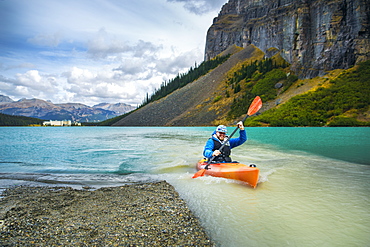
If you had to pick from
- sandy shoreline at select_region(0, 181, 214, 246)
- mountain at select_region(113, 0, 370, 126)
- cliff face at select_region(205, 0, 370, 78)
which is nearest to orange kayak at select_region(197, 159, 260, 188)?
sandy shoreline at select_region(0, 181, 214, 246)

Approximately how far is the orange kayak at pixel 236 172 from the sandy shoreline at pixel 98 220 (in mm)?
2675

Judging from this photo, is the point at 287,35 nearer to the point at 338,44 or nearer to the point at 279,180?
the point at 338,44

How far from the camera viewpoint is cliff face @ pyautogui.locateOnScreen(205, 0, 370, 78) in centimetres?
7500

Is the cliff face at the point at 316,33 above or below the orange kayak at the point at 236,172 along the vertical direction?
above

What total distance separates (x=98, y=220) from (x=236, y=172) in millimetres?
5010

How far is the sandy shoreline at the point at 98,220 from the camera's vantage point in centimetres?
384

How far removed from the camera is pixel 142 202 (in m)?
5.87

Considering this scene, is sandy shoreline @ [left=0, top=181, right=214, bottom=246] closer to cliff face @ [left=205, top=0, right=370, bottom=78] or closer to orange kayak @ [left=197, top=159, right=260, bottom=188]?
orange kayak @ [left=197, top=159, right=260, bottom=188]

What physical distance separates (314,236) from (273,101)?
81163mm

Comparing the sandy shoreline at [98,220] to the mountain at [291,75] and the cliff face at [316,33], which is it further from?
the cliff face at [316,33]

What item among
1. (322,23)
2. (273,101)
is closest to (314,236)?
(273,101)

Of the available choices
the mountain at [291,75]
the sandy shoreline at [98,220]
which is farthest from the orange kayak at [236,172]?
the mountain at [291,75]

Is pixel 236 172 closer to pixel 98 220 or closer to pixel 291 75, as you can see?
pixel 98 220

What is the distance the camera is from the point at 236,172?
810cm
